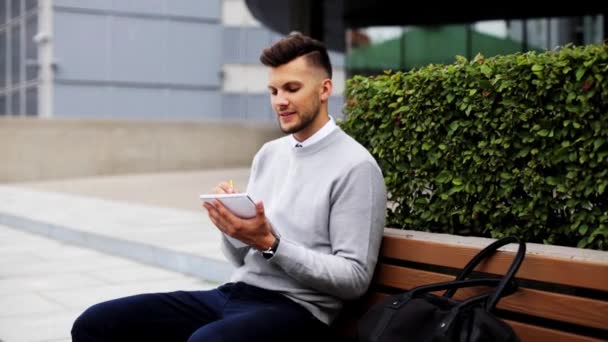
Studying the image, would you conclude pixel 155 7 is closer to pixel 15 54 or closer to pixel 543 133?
pixel 15 54

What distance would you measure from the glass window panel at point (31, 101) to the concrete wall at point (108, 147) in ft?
47.8

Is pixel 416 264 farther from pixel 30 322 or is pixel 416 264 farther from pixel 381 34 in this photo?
pixel 381 34

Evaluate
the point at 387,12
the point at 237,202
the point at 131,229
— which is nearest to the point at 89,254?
the point at 131,229

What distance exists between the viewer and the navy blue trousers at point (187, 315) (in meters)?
2.94

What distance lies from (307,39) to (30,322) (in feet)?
10.1

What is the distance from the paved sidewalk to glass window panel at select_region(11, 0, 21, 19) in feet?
75.4

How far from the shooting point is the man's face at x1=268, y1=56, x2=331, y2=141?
3.04 meters

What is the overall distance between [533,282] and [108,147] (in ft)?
59.8

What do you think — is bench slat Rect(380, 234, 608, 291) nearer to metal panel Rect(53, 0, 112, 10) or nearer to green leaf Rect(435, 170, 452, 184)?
green leaf Rect(435, 170, 452, 184)

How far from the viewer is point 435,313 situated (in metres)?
2.53

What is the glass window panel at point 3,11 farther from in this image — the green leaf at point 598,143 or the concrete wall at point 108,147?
the green leaf at point 598,143

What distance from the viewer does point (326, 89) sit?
3100mm

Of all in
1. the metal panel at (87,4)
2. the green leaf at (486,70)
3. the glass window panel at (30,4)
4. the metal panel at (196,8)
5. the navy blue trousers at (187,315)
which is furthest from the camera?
the metal panel at (196,8)

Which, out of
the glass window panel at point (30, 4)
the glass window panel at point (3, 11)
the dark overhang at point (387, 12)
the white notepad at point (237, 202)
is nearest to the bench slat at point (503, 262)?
the white notepad at point (237, 202)
